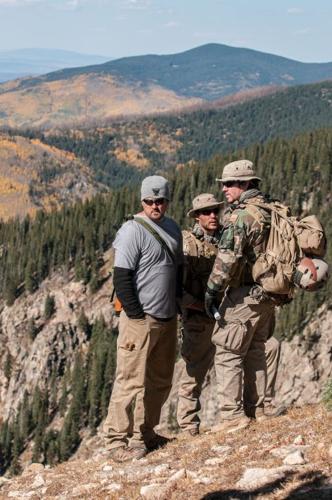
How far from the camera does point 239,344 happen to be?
1121 centimetres

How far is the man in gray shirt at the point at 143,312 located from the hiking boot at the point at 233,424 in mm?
1310

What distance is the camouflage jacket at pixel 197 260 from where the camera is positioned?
40.5 ft

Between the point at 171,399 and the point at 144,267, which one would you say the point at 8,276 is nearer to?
the point at 171,399

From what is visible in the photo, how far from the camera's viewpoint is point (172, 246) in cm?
1123

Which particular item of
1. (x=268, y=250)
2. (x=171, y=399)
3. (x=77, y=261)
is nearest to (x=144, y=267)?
(x=268, y=250)

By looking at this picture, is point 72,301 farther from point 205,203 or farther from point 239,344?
point 239,344

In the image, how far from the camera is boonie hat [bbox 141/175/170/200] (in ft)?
35.6

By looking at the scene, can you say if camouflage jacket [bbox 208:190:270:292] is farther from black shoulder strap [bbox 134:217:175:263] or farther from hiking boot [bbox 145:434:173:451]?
hiking boot [bbox 145:434:173:451]

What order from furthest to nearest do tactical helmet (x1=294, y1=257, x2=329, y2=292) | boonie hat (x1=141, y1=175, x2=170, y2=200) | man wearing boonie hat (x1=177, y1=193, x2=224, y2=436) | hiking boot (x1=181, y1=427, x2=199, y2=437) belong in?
hiking boot (x1=181, y1=427, x2=199, y2=437)
man wearing boonie hat (x1=177, y1=193, x2=224, y2=436)
boonie hat (x1=141, y1=175, x2=170, y2=200)
tactical helmet (x1=294, y1=257, x2=329, y2=292)

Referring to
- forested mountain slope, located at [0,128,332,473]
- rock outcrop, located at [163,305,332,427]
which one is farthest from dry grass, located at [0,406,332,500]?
forested mountain slope, located at [0,128,332,473]

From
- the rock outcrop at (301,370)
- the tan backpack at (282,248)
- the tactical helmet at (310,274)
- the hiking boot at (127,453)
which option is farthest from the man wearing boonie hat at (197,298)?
the rock outcrop at (301,370)

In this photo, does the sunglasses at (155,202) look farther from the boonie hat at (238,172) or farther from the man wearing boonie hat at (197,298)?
the man wearing boonie hat at (197,298)

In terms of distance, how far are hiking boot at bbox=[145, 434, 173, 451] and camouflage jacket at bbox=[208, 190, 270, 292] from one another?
3.39m

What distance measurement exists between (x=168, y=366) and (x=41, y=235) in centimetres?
14611
